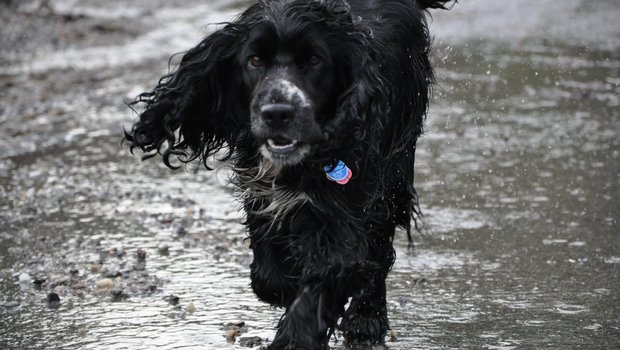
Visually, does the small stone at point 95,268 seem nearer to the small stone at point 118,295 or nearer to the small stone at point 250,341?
the small stone at point 118,295

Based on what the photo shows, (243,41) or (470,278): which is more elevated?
(243,41)

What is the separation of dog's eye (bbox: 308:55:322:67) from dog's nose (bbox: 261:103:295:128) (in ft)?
0.86

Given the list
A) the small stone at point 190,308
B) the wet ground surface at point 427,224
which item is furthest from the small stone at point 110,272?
the small stone at point 190,308

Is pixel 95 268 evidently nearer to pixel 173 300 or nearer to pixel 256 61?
pixel 173 300

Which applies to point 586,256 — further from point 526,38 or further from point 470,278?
point 526,38

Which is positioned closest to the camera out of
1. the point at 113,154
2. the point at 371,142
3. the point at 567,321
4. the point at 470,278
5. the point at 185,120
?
the point at 371,142

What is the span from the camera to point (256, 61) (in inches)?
152

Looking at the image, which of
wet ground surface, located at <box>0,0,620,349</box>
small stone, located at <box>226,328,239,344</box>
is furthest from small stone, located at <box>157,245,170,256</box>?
small stone, located at <box>226,328,239,344</box>

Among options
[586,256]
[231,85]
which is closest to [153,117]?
[231,85]

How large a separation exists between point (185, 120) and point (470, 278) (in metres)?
1.89

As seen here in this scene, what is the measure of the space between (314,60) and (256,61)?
24cm

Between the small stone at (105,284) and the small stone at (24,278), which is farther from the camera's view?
the small stone at (24,278)

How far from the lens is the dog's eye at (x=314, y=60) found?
3.80 metres

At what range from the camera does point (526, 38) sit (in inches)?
510
